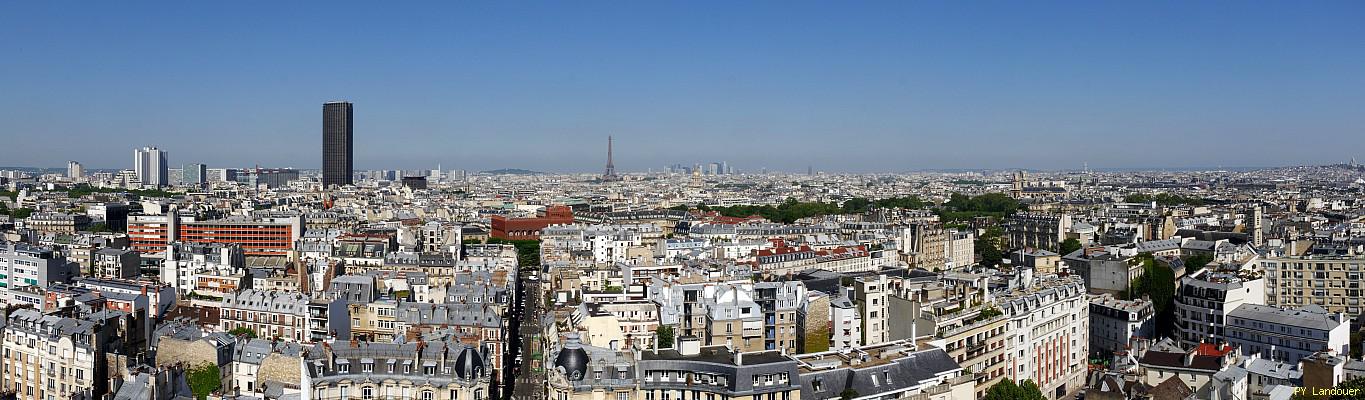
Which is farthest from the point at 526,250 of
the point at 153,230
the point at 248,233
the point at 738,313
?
the point at 738,313

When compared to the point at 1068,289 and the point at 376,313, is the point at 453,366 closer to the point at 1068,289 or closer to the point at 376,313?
the point at 376,313

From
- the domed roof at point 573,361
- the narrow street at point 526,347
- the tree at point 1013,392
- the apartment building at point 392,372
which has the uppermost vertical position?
the domed roof at point 573,361

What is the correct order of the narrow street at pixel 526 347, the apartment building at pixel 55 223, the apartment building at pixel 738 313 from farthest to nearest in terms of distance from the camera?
the apartment building at pixel 55 223, the narrow street at pixel 526 347, the apartment building at pixel 738 313

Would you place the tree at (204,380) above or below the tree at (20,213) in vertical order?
Result: below

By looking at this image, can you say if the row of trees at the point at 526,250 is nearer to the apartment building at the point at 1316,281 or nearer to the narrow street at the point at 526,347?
the narrow street at the point at 526,347

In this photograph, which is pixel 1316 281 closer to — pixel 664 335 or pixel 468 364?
pixel 664 335

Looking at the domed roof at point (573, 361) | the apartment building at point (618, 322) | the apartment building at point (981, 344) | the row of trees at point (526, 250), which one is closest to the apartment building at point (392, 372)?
the domed roof at point (573, 361)

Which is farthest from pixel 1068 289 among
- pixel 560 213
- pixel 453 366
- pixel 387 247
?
pixel 560 213

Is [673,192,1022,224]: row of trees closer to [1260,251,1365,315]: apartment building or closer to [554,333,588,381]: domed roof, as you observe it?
[1260,251,1365,315]: apartment building
